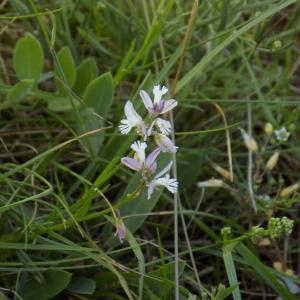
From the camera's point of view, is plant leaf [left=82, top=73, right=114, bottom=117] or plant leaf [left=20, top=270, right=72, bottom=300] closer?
plant leaf [left=20, top=270, right=72, bottom=300]

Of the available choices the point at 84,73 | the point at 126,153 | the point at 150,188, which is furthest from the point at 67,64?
the point at 150,188

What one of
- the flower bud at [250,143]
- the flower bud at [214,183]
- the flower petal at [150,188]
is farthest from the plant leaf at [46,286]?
the flower bud at [250,143]

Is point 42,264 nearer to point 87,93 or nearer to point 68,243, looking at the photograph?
point 68,243

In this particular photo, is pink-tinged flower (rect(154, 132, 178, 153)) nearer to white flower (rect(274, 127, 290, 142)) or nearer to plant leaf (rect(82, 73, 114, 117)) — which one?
plant leaf (rect(82, 73, 114, 117))

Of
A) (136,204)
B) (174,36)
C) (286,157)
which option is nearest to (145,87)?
(136,204)

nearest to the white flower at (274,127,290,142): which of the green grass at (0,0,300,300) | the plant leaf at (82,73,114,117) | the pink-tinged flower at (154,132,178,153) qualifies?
the green grass at (0,0,300,300)

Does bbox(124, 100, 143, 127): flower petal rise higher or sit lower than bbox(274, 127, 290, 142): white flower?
higher

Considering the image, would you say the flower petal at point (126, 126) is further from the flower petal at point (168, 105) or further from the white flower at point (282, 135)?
the white flower at point (282, 135)

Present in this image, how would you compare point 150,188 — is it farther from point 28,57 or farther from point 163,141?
point 28,57
